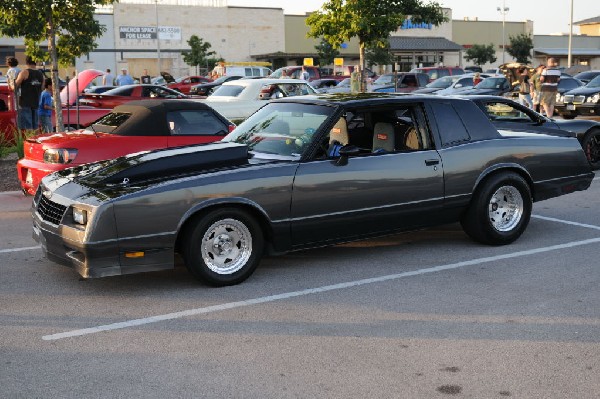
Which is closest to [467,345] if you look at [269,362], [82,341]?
[269,362]

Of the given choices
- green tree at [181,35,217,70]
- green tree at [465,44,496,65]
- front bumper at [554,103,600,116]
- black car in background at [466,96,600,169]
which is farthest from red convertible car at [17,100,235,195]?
green tree at [465,44,496,65]

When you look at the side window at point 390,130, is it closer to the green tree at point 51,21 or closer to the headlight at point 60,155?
the headlight at point 60,155

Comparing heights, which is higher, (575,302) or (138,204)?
(138,204)

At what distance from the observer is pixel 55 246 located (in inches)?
234

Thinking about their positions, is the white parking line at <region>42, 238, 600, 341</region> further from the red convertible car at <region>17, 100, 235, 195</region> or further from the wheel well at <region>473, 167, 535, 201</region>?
the red convertible car at <region>17, 100, 235, 195</region>

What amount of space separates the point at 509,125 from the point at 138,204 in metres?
6.90

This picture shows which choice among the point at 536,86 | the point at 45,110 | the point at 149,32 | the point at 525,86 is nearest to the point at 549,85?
the point at 536,86

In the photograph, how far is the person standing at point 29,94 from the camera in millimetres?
14859

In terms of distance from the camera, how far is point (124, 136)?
9594 millimetres

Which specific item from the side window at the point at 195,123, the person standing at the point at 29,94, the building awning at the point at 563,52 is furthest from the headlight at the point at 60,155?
the building awning at the point at 563,52

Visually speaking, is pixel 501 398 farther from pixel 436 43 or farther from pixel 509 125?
pixel 436 43

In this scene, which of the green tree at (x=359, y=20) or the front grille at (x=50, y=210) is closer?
the front grille at (x=50, y=210)

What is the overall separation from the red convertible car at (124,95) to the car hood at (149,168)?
14.0 m

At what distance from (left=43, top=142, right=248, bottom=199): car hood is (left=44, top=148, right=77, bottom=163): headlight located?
2.28 meters
